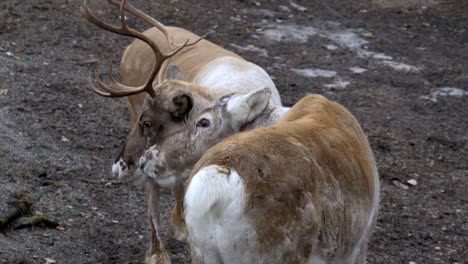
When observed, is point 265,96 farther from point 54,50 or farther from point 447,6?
point 447,6

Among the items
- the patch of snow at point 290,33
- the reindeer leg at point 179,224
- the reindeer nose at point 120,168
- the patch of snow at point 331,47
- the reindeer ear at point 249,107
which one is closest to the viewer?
the reindeer ear at point 249,107

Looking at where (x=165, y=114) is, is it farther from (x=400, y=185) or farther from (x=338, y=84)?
(x=338, y=84)

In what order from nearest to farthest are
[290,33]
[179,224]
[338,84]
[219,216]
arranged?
1. [219,216]
2. [179,224]
3. [338,84]
4. [290,33]

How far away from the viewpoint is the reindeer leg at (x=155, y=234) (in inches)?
232

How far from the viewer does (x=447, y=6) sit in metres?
11.4

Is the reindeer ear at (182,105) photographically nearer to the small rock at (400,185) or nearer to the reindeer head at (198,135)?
the reindeer head at (198,135)

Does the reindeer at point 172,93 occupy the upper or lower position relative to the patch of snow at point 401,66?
upper

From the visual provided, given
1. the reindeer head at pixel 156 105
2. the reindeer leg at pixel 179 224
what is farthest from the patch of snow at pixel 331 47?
the reindeer head at pixel 156 105

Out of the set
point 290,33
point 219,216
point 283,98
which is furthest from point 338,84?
point 219,216

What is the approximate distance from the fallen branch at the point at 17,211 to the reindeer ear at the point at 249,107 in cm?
172

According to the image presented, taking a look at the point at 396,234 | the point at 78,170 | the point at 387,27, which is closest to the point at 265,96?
the point at 396,234

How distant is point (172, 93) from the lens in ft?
17.4

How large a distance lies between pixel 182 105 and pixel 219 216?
1.84 m

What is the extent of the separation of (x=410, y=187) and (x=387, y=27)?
395 centimetres
